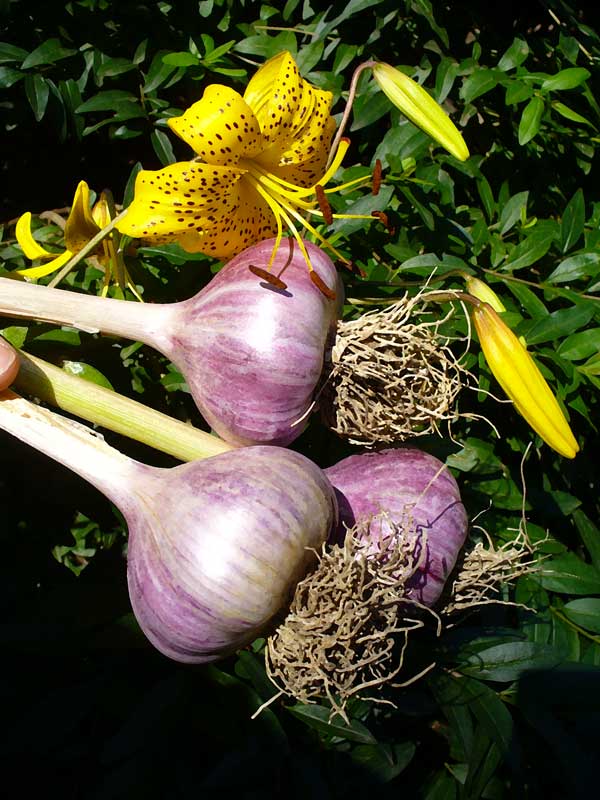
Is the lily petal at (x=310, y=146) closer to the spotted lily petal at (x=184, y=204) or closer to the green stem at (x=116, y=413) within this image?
the spotted lily petal at (x=184, y=204)

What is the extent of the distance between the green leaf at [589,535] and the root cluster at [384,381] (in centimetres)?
59

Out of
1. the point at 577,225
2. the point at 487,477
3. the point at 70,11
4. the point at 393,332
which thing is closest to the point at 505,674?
the point at 487,477

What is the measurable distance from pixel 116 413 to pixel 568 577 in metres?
0.88

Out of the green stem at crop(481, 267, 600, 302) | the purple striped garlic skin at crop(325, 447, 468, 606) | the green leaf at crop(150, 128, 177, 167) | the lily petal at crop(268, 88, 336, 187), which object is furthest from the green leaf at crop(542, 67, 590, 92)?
the purple striped garlic skin at crop(325, 447, 468, 606)

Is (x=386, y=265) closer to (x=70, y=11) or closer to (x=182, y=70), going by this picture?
(x=182, y=70)

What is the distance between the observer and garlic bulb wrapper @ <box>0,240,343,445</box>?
78 centimetres

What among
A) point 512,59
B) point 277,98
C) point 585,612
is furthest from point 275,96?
point 585,612

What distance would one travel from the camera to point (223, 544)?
2.35 feet

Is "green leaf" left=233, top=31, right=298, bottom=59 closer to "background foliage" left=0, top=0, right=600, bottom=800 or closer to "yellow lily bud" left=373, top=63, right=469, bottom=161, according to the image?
"background foliage" left=0, top=0, right=600, bottom=800

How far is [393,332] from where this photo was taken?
905 mm

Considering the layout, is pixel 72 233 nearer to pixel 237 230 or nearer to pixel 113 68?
pixel 237 230

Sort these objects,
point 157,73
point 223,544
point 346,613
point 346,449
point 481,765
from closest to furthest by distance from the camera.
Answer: point 223,544 → point 346,613 → point 481,765 → point 346,449 → point 157,73

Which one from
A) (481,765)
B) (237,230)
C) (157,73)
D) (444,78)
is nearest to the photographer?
(237,230)

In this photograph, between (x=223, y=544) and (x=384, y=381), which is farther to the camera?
(x=384, y=381)
